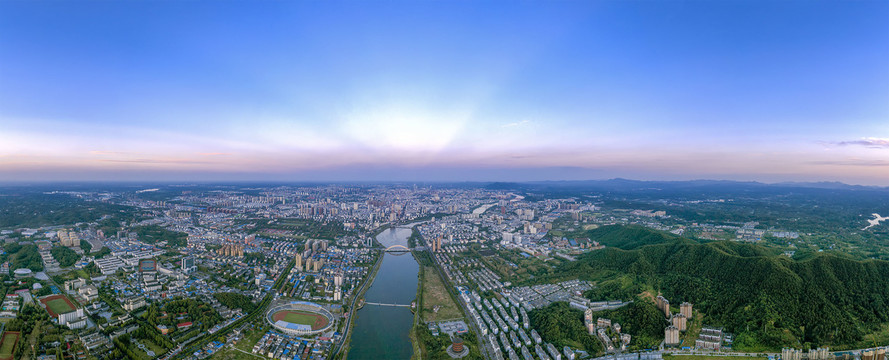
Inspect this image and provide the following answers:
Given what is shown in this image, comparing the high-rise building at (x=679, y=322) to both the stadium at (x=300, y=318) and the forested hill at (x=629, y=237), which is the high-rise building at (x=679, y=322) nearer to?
the forested hill at (x=629, y=237)

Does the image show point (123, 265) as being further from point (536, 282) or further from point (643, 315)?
point (643, 315)

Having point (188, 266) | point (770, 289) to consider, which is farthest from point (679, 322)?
point (188, 266)

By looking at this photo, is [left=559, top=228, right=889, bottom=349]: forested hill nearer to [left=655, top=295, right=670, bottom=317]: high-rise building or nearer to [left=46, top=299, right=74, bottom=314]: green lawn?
[left=655, top=295, right=670, bottom=317]: high-rise building

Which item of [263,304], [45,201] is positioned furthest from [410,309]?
[45,201]

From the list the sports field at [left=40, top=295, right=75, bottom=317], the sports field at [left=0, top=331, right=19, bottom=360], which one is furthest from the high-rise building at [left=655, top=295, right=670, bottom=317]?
the sports field at [left=40, top=295, right=75, bottom=317]

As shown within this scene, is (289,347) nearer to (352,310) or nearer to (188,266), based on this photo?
(352,310)

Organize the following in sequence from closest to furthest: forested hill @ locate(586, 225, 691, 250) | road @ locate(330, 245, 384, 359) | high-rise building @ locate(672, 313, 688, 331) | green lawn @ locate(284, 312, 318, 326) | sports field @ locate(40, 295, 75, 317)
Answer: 1. high-rise building @ locate(672, 313, 688, 331)
2. road @ locate(330, 245, 384, 359)
3. green lawn @ locate(284, 312, 318, 326)
4. sports field @ locate(40, 295, 75, 317)
5. forested hill @ locate(586, 225, 691, 250)
